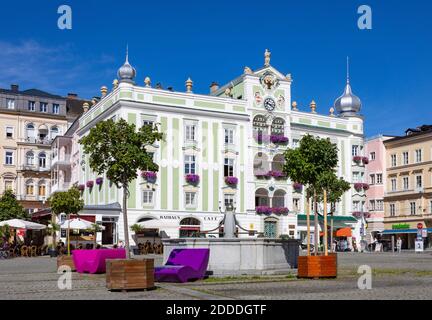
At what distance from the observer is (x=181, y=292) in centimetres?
1469

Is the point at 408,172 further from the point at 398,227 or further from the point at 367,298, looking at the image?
the point at 367,298

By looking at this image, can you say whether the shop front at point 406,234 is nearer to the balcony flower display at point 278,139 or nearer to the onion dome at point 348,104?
the onion dome at point 348,104

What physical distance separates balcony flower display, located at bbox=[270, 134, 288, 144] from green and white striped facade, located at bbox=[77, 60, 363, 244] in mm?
416

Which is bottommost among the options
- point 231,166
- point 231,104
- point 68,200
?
point 68,200

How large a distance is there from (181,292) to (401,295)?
15.6ft

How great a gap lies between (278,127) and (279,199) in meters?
6.40

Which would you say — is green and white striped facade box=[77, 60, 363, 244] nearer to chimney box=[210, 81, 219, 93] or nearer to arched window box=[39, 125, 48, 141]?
chimney box=[210, 81, 219, 93]

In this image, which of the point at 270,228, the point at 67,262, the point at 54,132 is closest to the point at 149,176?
the point at 270,228

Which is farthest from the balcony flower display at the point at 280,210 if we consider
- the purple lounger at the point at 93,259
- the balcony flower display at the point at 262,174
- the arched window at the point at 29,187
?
the purple lounger at the point at 93,259

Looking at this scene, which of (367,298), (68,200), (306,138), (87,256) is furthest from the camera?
(68,200)
